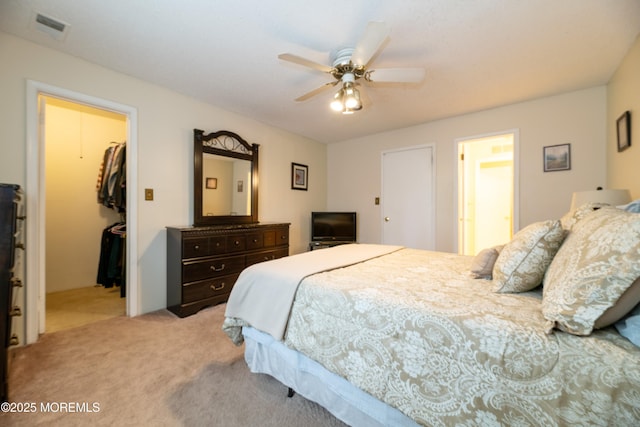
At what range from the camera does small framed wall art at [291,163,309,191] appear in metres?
4.09

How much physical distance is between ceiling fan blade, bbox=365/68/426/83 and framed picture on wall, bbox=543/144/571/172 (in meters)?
2.08

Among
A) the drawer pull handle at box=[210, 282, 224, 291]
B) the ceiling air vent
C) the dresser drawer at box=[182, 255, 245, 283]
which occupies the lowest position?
the drawer pull handle at box=[210, 282, 224, 291]

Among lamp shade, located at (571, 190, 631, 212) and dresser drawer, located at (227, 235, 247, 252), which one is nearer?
lamp shade, located at (571, 190, 631, 212)

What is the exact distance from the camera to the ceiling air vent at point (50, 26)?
1667 millimetres

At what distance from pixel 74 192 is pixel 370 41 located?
13.3ft

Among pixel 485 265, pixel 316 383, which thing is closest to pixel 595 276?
pixel 485 265

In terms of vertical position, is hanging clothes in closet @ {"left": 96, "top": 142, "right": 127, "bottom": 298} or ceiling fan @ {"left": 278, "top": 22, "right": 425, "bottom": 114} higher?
ceiling fan @ {"left": 278, "top": 22, "right": 425, "bottom": 114}

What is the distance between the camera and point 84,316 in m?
2.47

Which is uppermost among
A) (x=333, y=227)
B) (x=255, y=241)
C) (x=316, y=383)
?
(x=333, y=227)

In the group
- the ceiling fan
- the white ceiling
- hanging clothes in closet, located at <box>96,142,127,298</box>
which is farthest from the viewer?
hanging clothes in closet, located at <box>96,142,127,298</box>

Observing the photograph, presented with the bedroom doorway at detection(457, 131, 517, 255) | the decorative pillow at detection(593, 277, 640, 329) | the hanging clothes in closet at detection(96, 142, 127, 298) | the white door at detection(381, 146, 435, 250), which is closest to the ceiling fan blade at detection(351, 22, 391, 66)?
the decorative pillow at detection(593, 277, 640, 329)

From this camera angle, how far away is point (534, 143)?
2.90 m

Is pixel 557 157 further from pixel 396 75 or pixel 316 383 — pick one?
pixel 316 383

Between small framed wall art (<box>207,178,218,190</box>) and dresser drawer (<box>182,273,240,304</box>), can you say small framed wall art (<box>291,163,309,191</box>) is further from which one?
dresser drawer (<box>182,273,240,304</box>)
